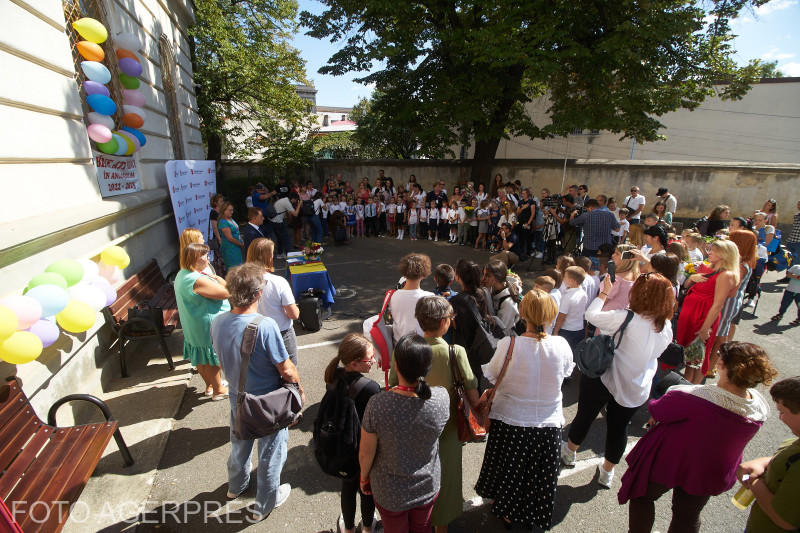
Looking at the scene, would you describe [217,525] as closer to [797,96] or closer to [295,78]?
[295,78]

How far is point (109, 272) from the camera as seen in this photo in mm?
4379

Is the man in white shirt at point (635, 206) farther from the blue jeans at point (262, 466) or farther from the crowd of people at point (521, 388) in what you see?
the blue jeans at point (262, 466)

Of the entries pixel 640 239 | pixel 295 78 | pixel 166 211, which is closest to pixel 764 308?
pixel 640 239

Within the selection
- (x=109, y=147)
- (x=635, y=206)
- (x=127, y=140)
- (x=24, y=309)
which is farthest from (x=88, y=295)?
(x=635, y=206)

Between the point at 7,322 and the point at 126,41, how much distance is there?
5.33 m

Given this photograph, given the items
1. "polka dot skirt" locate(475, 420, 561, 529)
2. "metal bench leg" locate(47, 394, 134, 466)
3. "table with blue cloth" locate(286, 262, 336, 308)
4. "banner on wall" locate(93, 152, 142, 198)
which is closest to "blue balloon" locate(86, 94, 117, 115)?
"banner on wall" locate(93, 152, 142, 198)

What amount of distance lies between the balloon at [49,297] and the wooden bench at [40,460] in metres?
0.53

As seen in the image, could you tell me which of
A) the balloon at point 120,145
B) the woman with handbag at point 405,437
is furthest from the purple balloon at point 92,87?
the woman with handbag at point 405,437

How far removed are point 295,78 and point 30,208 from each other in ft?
45.7

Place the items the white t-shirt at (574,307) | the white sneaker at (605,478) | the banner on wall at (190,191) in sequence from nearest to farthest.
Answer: the white sneaker at (605,478) < the white t-shirt at (574,307) < the banner on wall at (190,191)

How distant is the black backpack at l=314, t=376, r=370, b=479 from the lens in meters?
2.16

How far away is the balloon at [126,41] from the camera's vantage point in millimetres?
5777

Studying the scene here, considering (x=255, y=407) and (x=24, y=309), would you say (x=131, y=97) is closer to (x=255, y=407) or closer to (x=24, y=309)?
(x=24, y=309)

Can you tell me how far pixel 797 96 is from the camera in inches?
747
